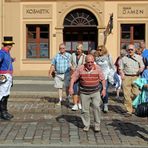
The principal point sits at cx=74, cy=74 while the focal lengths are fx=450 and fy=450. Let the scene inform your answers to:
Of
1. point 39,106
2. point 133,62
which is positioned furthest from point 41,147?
point 39,106

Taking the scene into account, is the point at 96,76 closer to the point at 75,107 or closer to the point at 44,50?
the point at 75,107

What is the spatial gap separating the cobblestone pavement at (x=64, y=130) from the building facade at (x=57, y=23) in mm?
14862

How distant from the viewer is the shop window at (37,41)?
27312 mm

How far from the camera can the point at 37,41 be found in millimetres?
27406

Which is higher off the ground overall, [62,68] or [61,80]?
[62,68]

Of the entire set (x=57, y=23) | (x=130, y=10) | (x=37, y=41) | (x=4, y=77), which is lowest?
(x=4, y=77)

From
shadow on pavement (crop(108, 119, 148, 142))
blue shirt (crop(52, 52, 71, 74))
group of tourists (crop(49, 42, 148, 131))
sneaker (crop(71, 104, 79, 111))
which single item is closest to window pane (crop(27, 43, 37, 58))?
group of tourists (crop(49, 42, 148, 131))

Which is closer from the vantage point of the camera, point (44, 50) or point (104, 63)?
point (104, 63)

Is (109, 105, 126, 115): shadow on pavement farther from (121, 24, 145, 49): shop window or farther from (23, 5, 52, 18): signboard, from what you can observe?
(23, 5, 52, 18): signboard

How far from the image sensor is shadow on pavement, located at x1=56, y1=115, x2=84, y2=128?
9.73 meters

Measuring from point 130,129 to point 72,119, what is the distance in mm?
1710

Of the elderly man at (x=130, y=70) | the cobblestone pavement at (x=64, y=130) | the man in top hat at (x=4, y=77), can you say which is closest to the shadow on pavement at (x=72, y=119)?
the cobblestone pavement at (x=64, y=130)

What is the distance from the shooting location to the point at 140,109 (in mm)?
8125

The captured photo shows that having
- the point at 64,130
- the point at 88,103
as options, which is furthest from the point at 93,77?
the point at 64,130
